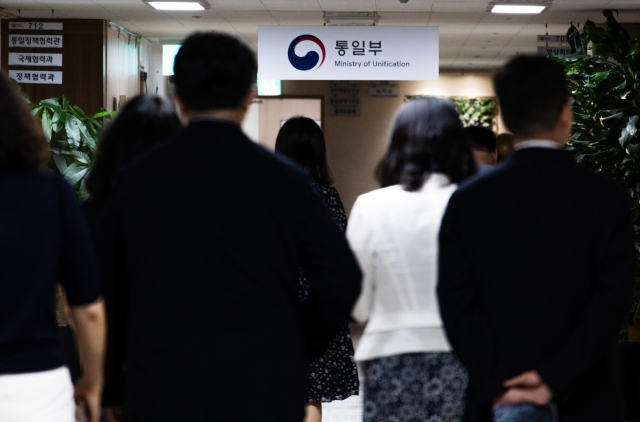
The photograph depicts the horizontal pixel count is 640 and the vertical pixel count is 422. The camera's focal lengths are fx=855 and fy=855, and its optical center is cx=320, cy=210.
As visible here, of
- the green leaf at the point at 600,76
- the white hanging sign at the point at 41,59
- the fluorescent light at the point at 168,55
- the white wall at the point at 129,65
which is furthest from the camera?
the fluorescent light at the point at 168,55

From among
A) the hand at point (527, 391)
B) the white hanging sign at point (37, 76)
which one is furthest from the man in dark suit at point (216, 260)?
the white hanging sign at point (37, 76)

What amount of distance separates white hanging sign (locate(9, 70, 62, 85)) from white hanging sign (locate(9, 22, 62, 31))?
431 millimetres

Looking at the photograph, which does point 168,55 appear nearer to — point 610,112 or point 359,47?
point 359,47

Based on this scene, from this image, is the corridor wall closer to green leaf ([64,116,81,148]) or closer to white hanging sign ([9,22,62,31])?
white hanging sign ([9,22,62,31])

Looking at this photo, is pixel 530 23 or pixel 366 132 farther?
pixel 366 132

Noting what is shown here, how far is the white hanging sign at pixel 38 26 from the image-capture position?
8547 mm

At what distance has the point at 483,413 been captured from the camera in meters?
1.88

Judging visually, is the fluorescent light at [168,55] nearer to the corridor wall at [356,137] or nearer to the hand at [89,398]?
the corridor wall at [356,137]

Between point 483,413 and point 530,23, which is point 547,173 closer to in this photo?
point 483,413

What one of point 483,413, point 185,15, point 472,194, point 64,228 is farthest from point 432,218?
point 185,15

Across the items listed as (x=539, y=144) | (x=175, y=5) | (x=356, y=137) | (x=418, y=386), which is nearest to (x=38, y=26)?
(x=175, y=5)

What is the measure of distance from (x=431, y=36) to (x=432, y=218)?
525cm

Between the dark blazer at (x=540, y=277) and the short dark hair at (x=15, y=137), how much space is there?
0.88 m

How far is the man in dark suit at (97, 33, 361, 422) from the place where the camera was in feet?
5.56
